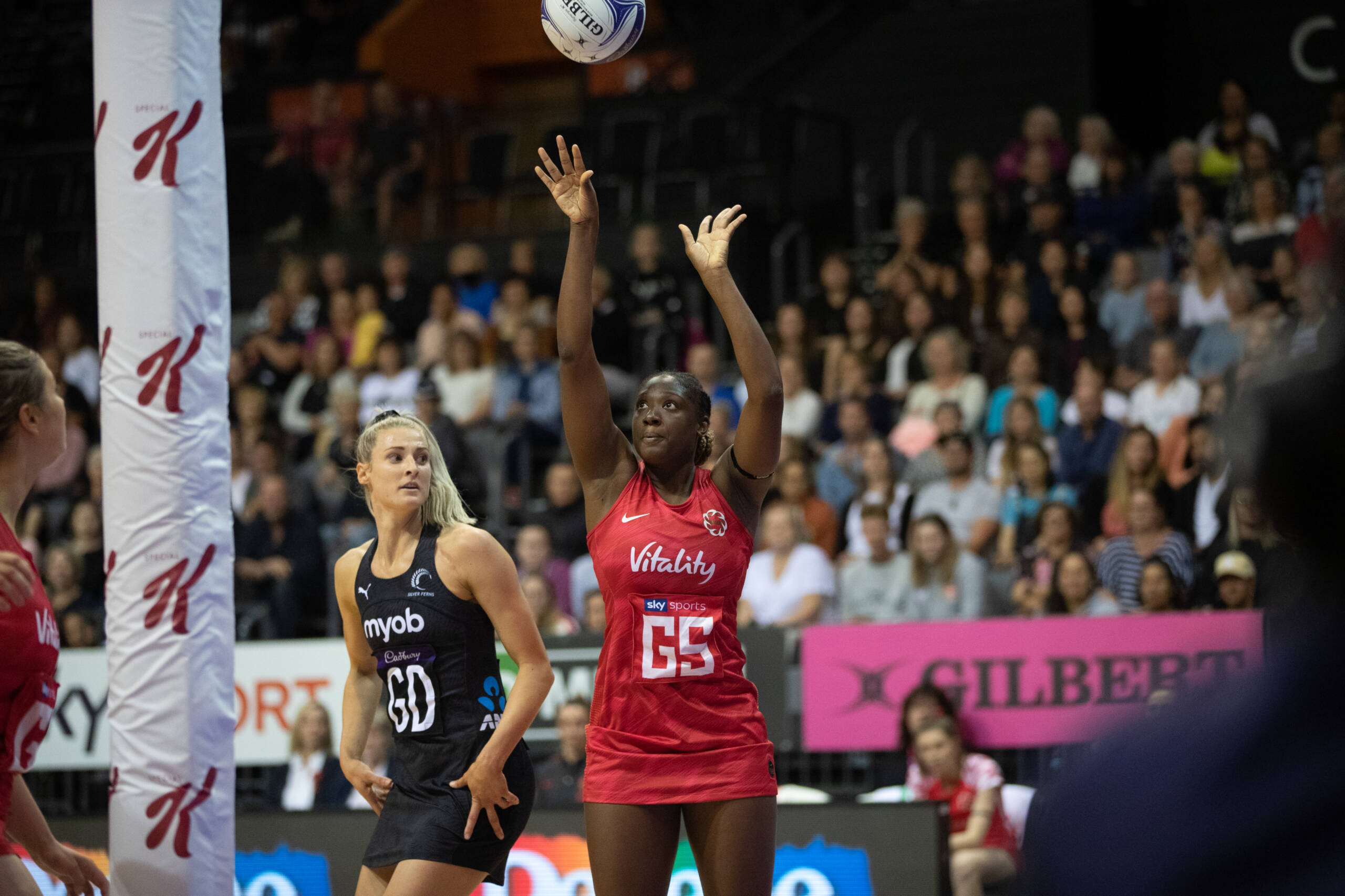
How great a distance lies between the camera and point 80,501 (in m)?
12.0

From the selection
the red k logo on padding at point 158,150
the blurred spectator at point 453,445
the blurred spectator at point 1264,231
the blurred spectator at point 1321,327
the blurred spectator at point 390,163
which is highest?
the blurred spectator at point 390,163

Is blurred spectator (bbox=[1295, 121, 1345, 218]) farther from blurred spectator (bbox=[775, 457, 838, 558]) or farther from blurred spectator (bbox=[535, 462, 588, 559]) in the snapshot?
blurred spectator (bbox=[535, 462, 588, 559])

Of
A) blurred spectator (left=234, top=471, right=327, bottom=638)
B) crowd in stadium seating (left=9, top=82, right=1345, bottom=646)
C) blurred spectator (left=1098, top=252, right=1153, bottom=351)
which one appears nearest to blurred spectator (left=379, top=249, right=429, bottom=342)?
crowd in stadium seating (left=9, top=82, right=1345, bottom=646)

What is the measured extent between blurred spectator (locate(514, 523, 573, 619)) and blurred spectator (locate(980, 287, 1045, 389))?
3.47 meters

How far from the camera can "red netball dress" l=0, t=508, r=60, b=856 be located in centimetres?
371

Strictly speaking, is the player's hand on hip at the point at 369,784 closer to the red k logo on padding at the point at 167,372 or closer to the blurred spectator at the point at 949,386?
the red k logo on padding at the point at 167,372

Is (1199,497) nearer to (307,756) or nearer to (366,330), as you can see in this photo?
(307,756)

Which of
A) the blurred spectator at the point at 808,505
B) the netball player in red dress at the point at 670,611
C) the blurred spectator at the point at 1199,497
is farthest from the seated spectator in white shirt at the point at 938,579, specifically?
the netball player in red dress at the point at 670,611

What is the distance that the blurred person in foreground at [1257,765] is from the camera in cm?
103

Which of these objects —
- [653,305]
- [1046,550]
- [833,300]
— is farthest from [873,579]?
[653,305]

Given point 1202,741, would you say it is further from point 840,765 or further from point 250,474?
point 250,474

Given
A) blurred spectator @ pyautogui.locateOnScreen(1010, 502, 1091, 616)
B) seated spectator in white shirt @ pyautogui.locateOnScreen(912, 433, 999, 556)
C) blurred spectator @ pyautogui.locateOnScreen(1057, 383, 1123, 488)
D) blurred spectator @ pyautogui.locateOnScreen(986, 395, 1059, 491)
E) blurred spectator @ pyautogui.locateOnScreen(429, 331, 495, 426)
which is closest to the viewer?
blurred spectator @ pyautogui.locateOnScreen(1010, 502, 1091, 616)

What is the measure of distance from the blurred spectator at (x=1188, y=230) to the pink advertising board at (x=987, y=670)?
178 inches

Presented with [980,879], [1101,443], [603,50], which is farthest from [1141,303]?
[603,50]
